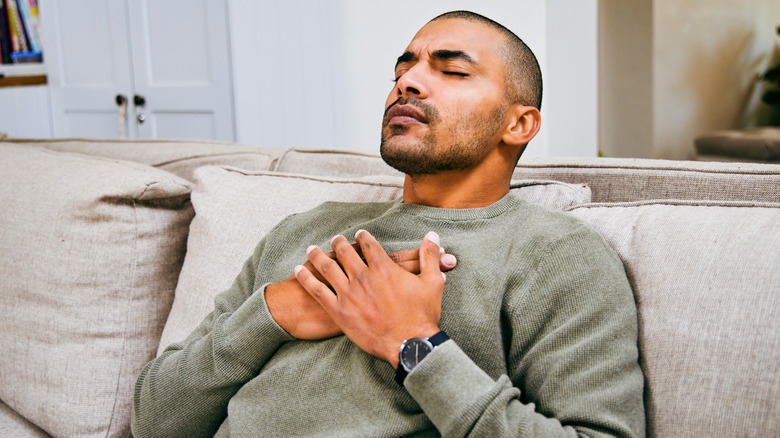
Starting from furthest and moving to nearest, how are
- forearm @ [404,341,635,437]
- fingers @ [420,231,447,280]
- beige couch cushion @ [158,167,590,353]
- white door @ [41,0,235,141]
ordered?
white door @ [41,0,235,141] → beige couch cushion @ [158,167,590,353] → fingers @ [420,231,447,280] → forearm @ [404,341,635,437]

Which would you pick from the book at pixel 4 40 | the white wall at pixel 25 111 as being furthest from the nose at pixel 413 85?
the book at pixel 4 40

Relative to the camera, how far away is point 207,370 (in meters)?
0.94

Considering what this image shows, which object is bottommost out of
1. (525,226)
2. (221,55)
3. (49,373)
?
(49,373)

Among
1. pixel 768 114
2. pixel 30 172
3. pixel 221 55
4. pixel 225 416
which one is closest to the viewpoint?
pixel 225 416

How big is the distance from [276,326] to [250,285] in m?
0.20

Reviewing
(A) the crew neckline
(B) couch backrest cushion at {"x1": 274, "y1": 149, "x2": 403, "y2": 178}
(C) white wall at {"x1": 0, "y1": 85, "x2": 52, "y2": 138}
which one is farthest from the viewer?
(C) white wall at {"x1": 0, "y1": 85, "x2": 52, "y2": 138}

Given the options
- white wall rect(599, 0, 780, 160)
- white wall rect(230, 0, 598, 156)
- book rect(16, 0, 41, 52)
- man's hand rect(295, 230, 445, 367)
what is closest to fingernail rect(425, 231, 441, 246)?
man's hand rect(295, 230, 445, 367)

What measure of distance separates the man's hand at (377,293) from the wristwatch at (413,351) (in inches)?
0.4

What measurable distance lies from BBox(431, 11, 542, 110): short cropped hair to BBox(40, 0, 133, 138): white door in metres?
2.45

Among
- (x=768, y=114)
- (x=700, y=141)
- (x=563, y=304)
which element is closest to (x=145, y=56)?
(x=563, y=304)

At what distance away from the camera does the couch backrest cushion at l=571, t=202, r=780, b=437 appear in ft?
2.38

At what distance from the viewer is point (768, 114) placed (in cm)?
576

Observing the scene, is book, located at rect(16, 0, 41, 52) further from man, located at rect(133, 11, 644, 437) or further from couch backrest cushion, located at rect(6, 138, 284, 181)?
man, located at rect(133, 11, 644, 437)

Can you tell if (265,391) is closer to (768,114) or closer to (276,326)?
(276,326)
